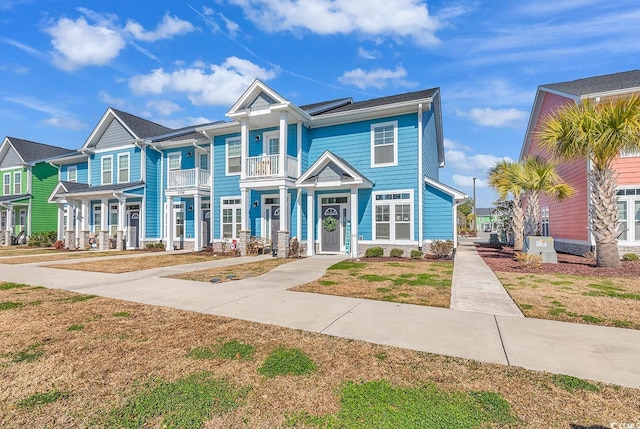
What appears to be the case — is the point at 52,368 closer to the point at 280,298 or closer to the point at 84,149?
the point at 280,298

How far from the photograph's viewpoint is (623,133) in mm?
10227

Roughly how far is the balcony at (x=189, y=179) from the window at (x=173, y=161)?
139 cm

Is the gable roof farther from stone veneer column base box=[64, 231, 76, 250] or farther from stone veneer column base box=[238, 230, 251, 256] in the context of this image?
stone veneer column base box=[238, 230, 251, 256]

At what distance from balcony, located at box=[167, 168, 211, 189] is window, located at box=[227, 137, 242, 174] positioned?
2036mm

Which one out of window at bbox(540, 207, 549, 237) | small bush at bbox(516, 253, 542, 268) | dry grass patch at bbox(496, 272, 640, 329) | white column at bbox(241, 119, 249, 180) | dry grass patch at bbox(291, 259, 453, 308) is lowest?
dry grass patch at bbox(496, 272, 640, 329)

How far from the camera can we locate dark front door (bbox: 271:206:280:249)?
1716 cm

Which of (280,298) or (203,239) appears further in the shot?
(203,239)

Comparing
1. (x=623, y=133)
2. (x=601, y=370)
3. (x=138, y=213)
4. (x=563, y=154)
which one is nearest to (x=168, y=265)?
(x=138, y=213)

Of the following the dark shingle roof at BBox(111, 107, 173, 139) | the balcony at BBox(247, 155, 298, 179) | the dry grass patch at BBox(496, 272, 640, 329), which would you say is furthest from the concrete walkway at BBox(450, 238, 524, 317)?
the dark shingle roof at BBox(111, 107, 173, 139)

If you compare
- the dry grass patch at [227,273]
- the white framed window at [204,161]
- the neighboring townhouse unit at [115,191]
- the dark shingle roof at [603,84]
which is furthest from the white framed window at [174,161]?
the dark shingle roof at [603,84]

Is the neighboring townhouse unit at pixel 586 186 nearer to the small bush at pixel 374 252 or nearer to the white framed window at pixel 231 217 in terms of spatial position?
the small bush at pixel 374 252

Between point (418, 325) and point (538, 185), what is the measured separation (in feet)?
48.6

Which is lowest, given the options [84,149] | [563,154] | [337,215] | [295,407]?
[295,407]

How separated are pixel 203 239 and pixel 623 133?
20035mm
